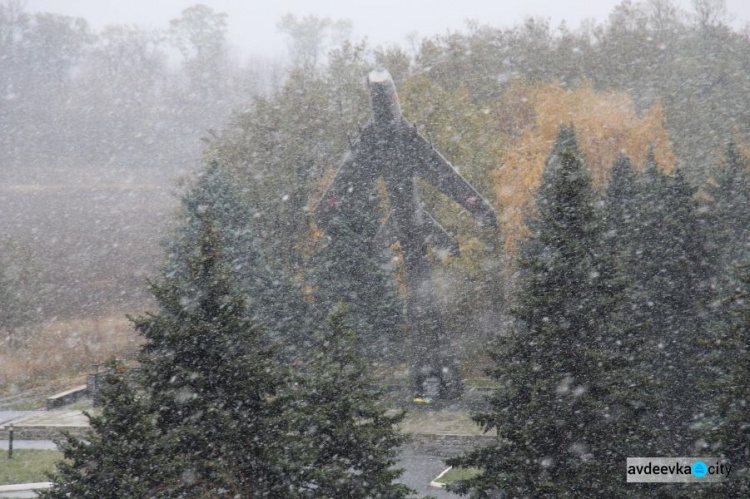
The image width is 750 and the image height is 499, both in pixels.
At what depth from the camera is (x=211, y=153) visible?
34250 millimetres

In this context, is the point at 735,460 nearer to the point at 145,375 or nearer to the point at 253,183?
the point at 145,375

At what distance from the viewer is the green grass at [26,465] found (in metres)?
15.3

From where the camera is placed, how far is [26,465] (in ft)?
54.6

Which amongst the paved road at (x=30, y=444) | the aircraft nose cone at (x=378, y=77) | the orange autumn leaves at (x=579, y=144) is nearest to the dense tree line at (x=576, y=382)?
the aircraft nose cone at (x=378, y=77)

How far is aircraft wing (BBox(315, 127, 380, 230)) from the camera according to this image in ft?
63.2

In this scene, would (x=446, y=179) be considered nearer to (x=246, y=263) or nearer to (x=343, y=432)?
(x=246, y=263)

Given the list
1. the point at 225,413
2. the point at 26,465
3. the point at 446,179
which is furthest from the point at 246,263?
the point at 225,413

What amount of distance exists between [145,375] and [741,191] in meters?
21.6

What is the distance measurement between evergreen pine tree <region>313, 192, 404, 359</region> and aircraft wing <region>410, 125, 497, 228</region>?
6.77 meters

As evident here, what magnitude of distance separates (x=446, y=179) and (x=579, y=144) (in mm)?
11861

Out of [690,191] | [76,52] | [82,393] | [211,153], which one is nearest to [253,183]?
[211,153]

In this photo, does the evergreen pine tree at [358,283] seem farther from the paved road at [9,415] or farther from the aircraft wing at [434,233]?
the paved road at [9,415]

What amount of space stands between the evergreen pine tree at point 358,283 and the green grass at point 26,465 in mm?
11114

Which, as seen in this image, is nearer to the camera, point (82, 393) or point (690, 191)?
point (690, 191)
